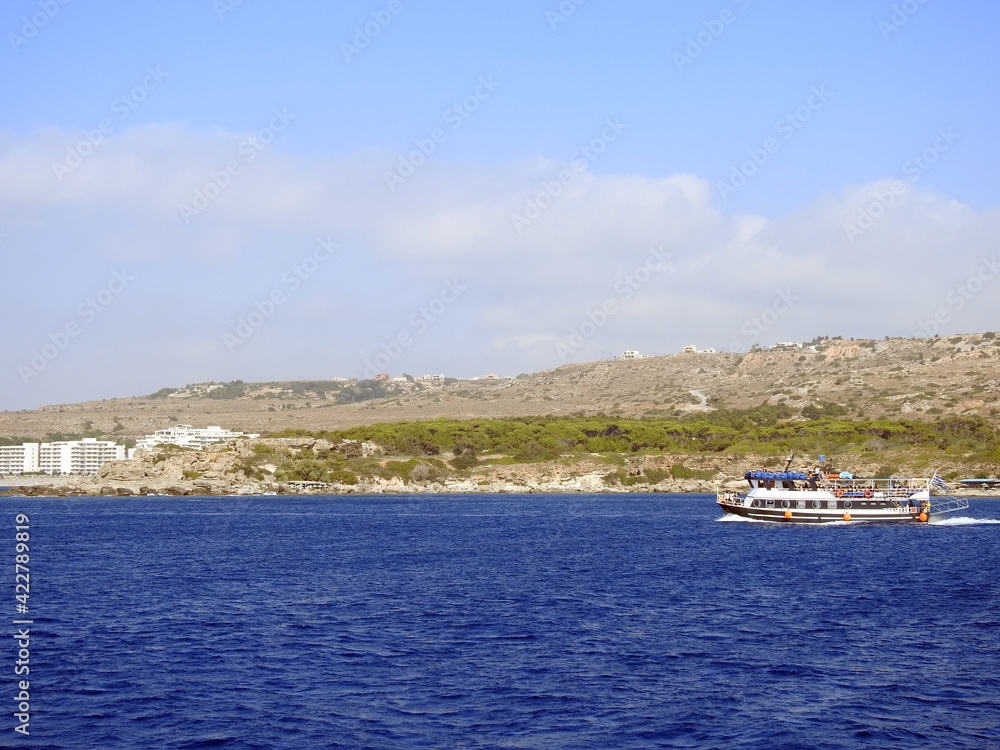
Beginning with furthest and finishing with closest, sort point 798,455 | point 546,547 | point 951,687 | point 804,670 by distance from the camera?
point 798,455 < point 546,547 < point 804,670 < point 951,687

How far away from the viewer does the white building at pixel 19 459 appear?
614 feet

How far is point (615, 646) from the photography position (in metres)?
27.0

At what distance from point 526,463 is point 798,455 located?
33555 millimetres

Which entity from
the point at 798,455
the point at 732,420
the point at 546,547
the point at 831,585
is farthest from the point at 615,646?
the point at 732,420

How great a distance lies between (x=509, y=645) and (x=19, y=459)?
18808 cm

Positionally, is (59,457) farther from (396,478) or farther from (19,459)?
(396,478)

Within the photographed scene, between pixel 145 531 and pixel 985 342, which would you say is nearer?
pixel 145 531

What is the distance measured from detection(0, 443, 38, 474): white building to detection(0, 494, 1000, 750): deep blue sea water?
147m

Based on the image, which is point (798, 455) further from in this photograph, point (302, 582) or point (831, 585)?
point (302, 582)

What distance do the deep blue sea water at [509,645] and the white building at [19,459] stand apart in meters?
147

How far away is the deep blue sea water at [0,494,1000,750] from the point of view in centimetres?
1967

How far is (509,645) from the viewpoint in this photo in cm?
2708

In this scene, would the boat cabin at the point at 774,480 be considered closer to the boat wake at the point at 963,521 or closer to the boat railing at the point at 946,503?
the boat wake at the point at 963,521

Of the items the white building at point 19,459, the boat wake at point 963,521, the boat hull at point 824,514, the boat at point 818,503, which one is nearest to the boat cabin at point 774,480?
the boat at point 818,503
